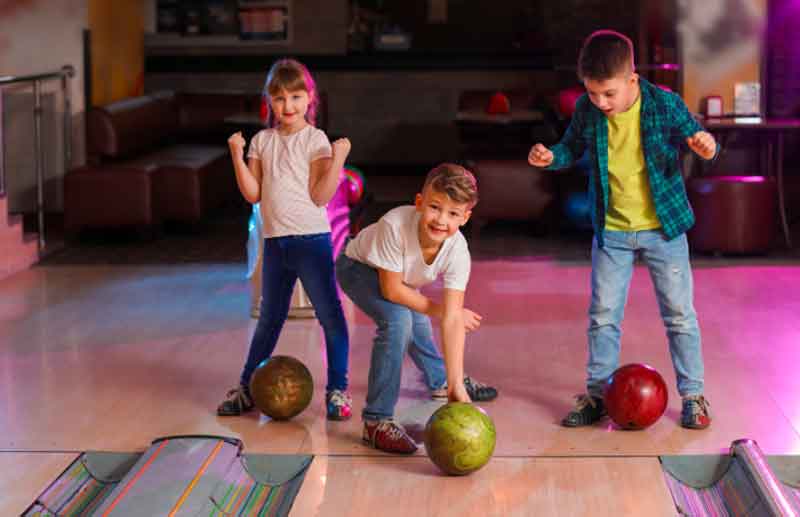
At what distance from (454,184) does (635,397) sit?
42.7 inches

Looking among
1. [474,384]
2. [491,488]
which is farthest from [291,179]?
[491,488]

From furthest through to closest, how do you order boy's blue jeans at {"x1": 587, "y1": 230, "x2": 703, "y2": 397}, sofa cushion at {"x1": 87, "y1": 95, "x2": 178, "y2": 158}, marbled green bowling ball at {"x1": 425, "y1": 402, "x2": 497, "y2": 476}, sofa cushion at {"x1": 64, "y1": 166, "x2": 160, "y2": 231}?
sofa cushion at {"x1": 87, "y1": 95, "x2": 178, "y2": 158} → sofa cushion at {"x1": 64, "y1": 166, "x2": 160, "y2": 231} → boy's blue jeans at {"x1": 587, "y1": 230, "x2": 703, "y2": 397} → marbled green bowling ball at {"x1": 425, "y1": 402, "x2": 497, "y2": 476}

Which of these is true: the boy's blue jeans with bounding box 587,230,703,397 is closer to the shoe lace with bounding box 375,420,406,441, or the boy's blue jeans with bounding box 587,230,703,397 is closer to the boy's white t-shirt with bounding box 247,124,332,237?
the shoe lace with bounding box 375,420,406,441

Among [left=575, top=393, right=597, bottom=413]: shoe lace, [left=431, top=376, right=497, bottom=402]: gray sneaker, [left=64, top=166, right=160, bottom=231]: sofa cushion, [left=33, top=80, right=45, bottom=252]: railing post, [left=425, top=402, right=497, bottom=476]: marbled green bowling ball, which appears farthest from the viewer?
[left=64, top=166, right=160, bottom=231]: sofa cushion

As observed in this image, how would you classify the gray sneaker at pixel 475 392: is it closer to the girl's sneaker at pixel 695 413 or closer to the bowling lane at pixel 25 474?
the girl's sneaker at pixel 695 413

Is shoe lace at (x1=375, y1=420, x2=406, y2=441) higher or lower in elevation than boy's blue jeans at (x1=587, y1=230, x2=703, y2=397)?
lower

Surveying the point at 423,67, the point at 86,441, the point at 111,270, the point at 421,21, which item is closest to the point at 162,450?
the point at 86,441

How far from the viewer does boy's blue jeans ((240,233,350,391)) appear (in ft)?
15.2

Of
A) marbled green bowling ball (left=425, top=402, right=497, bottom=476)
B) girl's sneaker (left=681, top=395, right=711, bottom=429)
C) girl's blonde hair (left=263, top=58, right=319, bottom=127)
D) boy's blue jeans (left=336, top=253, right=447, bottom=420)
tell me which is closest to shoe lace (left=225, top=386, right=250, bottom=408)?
boy's blue jeans (left=336, top=253, right=447, bottom=420)

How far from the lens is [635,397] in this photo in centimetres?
447

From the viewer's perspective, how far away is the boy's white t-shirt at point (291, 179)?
181 inches

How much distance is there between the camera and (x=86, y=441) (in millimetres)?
4527

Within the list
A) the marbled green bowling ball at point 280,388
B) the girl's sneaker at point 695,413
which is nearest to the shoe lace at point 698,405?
the girl's sneaker at point 695,413

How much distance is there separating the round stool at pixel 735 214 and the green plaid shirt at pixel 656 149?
3662 mm
